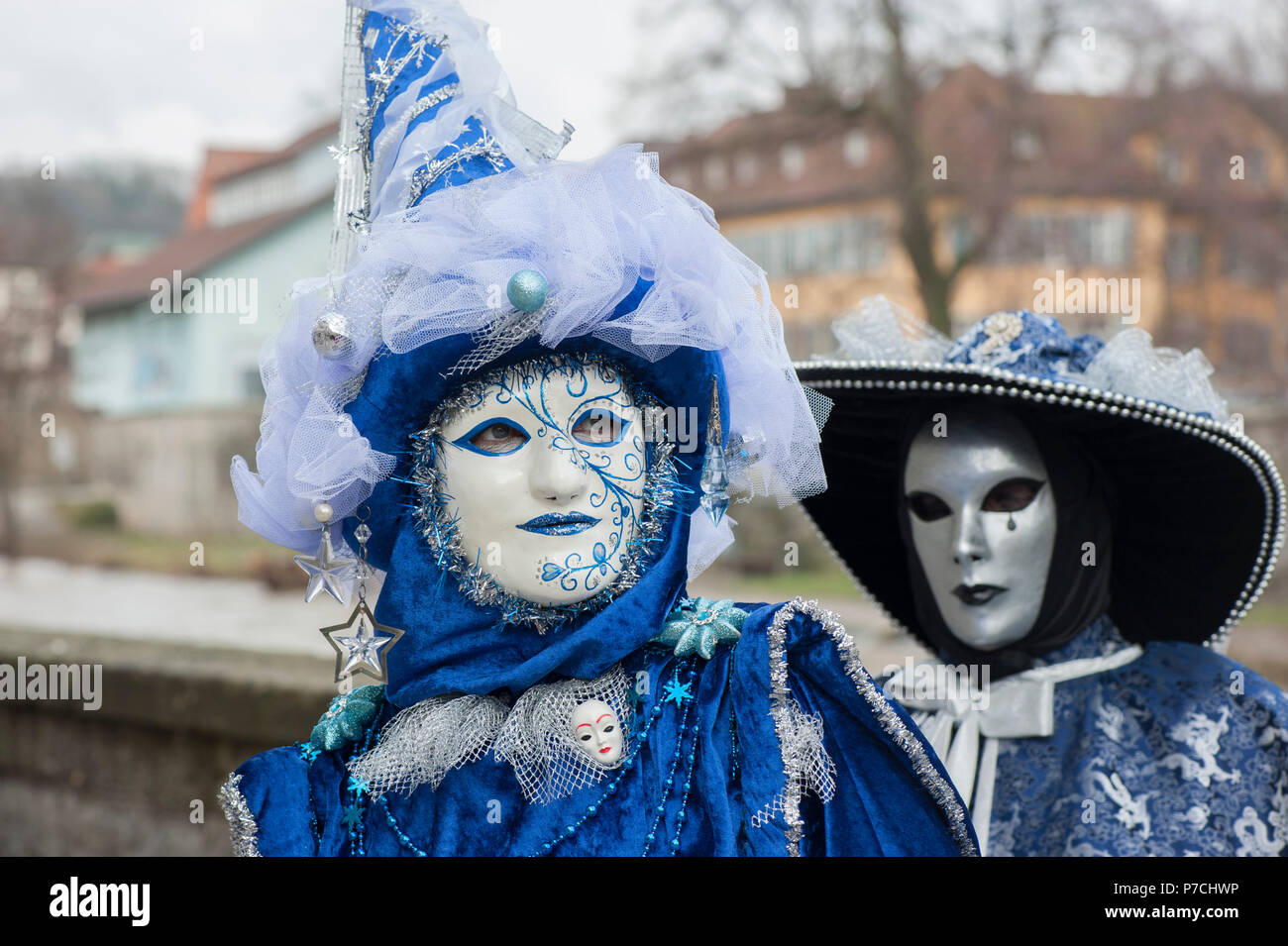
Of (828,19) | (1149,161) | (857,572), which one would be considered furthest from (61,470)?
(857,572)

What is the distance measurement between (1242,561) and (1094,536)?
10.6 inches

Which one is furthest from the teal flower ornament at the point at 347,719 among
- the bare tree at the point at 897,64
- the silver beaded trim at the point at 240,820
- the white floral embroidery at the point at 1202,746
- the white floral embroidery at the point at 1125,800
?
the bare tree at the point at 897,64

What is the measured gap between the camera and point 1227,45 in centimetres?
845

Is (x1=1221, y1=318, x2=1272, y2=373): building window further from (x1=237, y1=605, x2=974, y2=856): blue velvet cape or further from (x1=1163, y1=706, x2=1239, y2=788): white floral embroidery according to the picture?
(x1=237, y1=605, x2=974, y2=856): blue velvet cape

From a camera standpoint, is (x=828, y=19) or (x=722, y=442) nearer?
(x=722, y=442)

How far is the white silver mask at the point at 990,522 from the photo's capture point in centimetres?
221

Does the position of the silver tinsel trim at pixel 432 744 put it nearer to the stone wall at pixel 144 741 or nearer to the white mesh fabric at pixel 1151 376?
the white mesh fabric at pixel 1151 376

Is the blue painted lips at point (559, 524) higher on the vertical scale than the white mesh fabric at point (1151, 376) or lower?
lower

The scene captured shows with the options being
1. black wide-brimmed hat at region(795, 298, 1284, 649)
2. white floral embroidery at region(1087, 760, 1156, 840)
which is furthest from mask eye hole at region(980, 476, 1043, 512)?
white floral embroidery at region(1087, 760, 1156, 840)

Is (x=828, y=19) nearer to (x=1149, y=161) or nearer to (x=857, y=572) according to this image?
(x=1149, y=161)

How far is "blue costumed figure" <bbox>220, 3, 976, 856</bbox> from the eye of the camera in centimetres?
171

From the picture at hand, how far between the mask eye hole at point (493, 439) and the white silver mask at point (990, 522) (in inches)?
33.6

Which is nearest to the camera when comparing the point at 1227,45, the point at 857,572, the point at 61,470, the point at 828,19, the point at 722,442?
the point at 722,442
